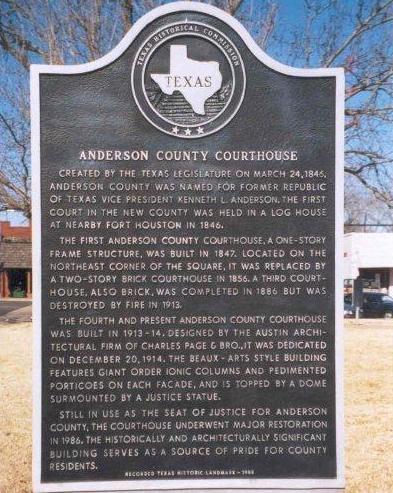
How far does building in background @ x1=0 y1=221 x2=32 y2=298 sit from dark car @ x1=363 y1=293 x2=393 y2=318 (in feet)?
84.5

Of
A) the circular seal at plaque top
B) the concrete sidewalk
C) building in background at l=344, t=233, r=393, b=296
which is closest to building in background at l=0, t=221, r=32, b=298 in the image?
the concrete sidewalk

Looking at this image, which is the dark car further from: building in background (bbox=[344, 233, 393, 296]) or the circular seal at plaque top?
the circular seal at plaque top

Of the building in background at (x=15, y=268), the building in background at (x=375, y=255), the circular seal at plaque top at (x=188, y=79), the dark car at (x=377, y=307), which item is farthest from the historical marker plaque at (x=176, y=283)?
the building in background at (x=15, y=268)

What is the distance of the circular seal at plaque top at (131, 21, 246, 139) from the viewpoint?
394cm

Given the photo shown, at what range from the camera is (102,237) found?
3932 millimetres

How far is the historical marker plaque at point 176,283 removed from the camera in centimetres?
392

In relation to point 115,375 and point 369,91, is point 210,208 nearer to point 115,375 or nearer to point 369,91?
point 115,375

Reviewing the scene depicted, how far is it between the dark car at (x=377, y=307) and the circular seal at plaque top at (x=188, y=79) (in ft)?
75.8

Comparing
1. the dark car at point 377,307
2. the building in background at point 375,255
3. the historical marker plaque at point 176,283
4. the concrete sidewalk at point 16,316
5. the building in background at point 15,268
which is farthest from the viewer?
the building in background at point 15,268

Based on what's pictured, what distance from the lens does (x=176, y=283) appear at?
395 centimetres

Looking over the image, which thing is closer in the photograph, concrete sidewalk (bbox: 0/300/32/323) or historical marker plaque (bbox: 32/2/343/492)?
historical marker plaque (bbox: 32/2/343/492)

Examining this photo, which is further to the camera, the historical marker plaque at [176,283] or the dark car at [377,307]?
the dark car at [377,307]

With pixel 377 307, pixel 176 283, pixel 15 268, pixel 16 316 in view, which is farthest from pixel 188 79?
pixel 15 268

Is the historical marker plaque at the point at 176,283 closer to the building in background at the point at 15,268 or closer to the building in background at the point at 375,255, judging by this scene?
the building in background at the point at 375,255
